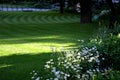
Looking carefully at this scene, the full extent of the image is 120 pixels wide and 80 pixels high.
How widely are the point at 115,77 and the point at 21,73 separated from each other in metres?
5.91

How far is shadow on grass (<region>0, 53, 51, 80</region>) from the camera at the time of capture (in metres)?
11.9

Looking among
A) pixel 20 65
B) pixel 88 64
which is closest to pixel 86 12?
pixel 20 65

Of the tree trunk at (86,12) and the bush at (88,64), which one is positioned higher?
the bush at (88,64)

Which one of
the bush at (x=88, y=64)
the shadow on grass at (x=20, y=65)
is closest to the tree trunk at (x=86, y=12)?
the shadow on grass at (x=20, y=65)

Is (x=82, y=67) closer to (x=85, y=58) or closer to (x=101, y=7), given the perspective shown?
(x=85, y=58)

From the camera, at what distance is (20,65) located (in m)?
13.6

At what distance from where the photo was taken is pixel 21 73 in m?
12.2

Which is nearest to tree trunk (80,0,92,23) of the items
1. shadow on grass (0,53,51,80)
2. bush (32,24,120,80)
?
shadow on grass (0,53,51,80)

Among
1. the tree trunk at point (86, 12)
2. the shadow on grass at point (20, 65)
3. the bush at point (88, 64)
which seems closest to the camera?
the bush at point (88, 64)

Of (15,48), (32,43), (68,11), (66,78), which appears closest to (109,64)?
(66,78)

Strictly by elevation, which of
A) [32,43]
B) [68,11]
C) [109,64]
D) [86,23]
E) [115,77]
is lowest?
[68,11]

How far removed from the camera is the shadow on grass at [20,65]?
1186 cm

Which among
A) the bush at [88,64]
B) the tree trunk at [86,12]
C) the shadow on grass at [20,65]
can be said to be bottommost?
the tree trunk at [86,12]

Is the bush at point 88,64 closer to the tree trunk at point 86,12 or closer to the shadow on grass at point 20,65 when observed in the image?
the shadow on grass at point 20,65
